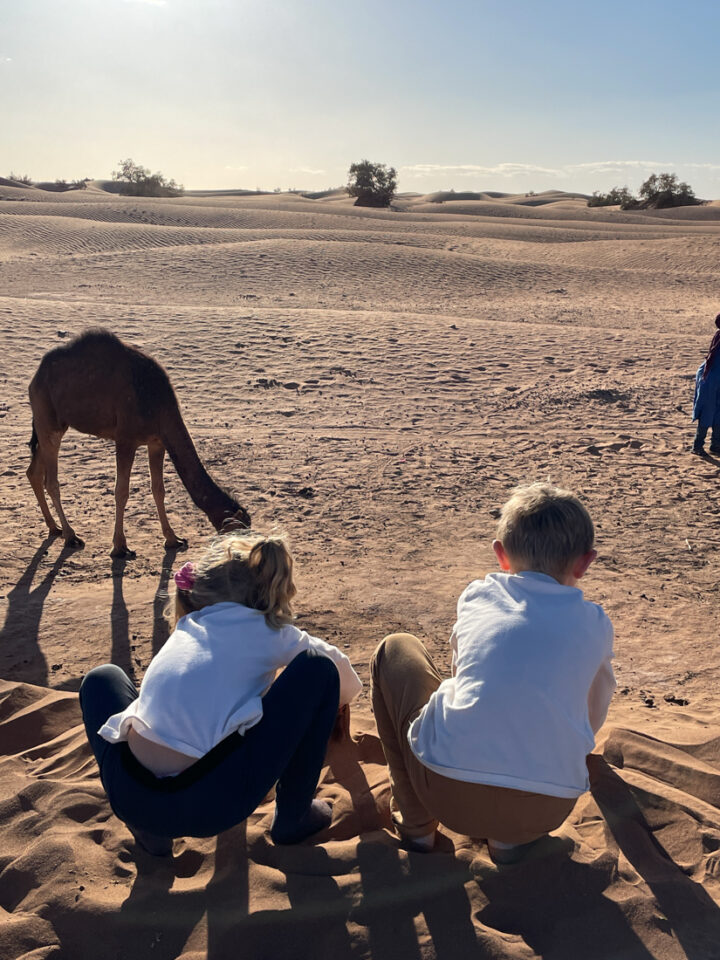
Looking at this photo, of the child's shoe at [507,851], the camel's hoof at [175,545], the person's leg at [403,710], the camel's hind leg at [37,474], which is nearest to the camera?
the child's shoe at [507,851]

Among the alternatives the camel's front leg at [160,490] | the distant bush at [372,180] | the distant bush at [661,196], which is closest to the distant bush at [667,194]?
the distant bush at [661,196]

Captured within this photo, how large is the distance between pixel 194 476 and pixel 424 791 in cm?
366

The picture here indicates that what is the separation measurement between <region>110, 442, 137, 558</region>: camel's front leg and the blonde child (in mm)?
4095

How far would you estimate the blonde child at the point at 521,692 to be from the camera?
242 centimetres

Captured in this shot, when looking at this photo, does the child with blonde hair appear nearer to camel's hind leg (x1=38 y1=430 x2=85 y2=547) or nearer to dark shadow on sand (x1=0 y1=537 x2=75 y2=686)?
dark shadow on sand (x1=0 y1=537 x2=75 y2=686)

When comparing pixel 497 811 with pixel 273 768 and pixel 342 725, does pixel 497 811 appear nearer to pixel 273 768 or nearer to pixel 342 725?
pixel 273 768

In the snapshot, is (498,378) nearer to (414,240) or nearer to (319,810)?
(319,810)

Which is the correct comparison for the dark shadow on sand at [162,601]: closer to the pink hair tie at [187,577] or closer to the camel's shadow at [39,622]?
the camel's shadow at [39,622]

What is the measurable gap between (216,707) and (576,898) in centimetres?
138

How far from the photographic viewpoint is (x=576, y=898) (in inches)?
104

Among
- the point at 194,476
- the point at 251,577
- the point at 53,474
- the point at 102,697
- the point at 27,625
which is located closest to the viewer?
the point at 251,577

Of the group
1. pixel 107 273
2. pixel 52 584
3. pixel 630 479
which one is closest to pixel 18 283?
pixel 107 273

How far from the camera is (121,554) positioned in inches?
246

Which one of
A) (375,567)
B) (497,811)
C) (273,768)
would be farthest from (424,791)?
(375,567)
